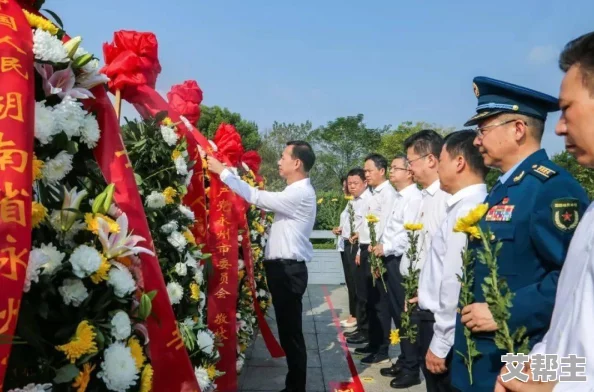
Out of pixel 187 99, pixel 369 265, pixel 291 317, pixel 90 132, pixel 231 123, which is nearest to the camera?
pixel 90 132

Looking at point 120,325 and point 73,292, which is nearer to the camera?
point 73,292

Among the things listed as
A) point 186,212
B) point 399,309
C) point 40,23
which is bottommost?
point 399,309

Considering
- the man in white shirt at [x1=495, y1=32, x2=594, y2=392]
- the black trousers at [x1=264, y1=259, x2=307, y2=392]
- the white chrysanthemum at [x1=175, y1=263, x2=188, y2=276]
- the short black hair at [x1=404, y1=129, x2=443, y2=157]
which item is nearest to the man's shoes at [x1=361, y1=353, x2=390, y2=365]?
the black trousers at [x1=264, y1=259, x2=307, y2=392]

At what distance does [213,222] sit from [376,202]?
10.0 ft

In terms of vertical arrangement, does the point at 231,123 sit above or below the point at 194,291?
above

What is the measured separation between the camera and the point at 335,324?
7488 millimetres

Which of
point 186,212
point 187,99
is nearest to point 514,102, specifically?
point 186,212

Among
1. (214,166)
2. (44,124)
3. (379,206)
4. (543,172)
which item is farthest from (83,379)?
(379,206)

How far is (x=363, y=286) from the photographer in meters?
6.39

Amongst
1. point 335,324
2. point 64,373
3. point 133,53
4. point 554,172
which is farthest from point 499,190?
point 335,324

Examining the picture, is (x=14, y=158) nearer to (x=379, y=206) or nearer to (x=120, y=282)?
(x=120, y=282)

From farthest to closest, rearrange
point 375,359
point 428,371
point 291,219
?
point 375,359
point 291,219
point 428,371

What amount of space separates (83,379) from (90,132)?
777mm

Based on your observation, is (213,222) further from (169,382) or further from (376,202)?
(376,202)
